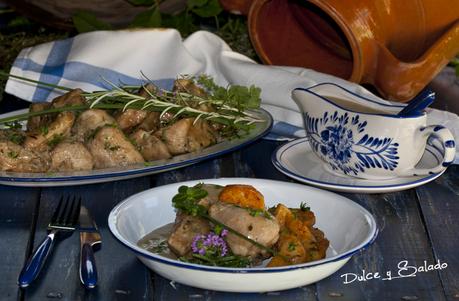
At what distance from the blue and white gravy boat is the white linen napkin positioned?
30cm

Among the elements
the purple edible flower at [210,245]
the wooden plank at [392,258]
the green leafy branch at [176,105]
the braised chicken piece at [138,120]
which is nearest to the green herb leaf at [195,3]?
the green leafy branch at [176,105]

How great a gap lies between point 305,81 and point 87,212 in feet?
2.33

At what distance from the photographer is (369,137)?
1855 mm

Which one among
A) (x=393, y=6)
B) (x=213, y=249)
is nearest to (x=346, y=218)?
(x=213, y=249)

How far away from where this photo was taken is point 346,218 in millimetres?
1589

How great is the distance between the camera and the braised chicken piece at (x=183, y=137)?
1898 mm

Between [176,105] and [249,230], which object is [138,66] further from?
[249,230]

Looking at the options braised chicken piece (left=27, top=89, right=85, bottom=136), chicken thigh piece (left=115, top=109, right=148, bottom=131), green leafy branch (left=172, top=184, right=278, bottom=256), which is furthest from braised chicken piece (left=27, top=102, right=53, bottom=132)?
green leafy branch (left=172, top=184, right=278, bottom=256)

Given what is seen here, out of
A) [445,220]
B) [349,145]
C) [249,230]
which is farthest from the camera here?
[349,145]

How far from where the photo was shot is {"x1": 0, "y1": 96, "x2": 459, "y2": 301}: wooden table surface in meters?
1.49

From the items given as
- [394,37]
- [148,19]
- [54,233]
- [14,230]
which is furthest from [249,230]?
[148,19]

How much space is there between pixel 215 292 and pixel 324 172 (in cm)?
54

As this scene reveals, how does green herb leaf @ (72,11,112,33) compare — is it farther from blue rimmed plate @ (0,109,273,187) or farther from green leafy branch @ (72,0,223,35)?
blue rimmed plate @ (0,109,273,187)

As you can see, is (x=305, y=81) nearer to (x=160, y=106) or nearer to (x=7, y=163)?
(x=160, y=106)
